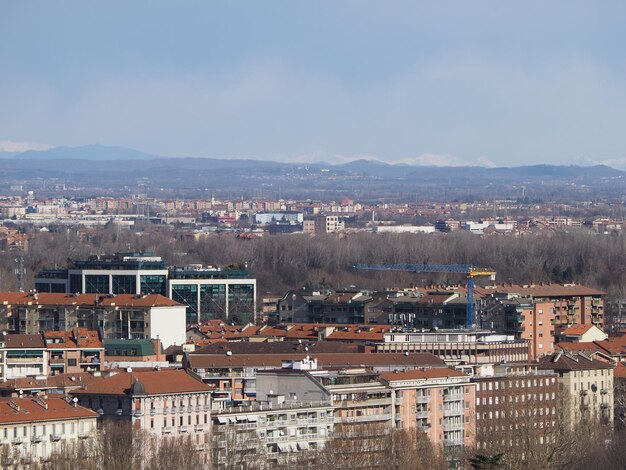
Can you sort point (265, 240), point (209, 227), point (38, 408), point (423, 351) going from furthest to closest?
1. point (209, 227)
2. point (265, 240)
3. point (423, 351)
4. point (38, 408)

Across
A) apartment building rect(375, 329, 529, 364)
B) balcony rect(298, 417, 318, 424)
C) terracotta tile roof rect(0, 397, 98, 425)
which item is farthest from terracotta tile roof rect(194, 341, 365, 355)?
terracotta tile roof rect(0, 397, 98, 425)

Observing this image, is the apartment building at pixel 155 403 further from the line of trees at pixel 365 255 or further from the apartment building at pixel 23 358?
the line of trees at pixel 365 255

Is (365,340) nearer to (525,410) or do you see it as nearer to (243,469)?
(525,410)

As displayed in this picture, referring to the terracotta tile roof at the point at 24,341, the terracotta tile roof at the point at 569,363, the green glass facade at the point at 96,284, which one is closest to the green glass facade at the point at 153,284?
the green glass facade at the point at 96,284

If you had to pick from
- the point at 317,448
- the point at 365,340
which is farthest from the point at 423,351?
the point at 317,448

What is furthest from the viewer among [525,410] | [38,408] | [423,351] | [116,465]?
[423,351]

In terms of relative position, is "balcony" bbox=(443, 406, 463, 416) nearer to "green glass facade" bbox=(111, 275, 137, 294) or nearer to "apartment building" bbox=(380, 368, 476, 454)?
"apartment building" bbox=(380, 368, 476, 454)

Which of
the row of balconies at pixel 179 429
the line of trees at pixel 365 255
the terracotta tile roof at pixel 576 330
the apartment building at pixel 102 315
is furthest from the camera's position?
the line of trees at pixel 365 255
